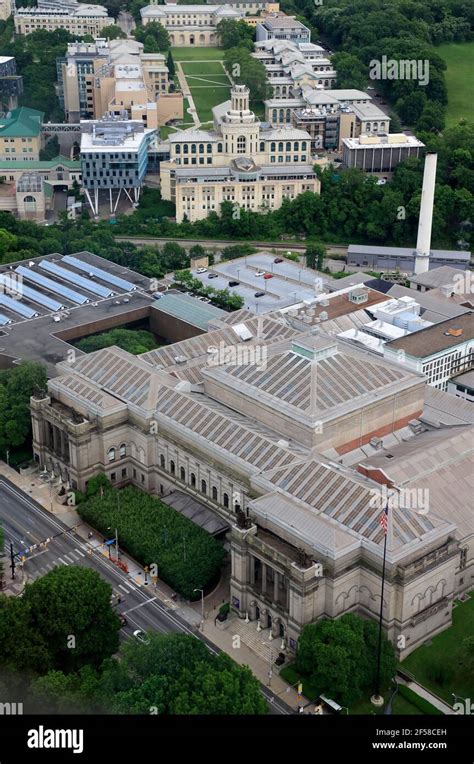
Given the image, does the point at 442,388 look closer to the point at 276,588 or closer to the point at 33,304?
the point at 276,588

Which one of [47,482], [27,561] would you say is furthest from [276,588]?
[47,482]

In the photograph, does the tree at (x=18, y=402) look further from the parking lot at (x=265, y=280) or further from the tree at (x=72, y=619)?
the parking lot at (x=265, y=280)

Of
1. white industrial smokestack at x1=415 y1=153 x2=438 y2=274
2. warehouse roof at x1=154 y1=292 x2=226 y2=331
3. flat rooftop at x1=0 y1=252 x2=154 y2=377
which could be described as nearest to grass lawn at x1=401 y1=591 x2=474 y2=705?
warehouse roof at x1=154 y1=292 x2=226 y2=331

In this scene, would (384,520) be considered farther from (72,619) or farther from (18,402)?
(18,402)

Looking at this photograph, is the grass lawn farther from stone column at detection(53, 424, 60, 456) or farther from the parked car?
stone column at detection(53, 424, 60, 456)

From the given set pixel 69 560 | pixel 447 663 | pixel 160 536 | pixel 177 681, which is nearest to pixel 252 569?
pixel 160 536

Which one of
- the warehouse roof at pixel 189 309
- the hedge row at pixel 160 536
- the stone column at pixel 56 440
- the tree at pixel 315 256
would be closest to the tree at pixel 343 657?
the hedge row at pixel 160 536
